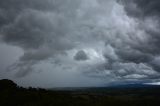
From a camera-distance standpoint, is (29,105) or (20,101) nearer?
(29,105)

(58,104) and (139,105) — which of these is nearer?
(139,105)

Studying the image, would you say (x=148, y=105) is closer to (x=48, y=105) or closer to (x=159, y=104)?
(x=159, y=104)

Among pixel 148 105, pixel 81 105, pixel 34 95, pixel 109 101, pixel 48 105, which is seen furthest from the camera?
pixel 34 95

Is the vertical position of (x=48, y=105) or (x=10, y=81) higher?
(x=10, y=81)

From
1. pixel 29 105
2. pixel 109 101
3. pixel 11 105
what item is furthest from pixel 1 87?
pixel 109 101

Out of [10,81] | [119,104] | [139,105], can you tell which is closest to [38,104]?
[119,104]

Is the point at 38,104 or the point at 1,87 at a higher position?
the point at 1,87

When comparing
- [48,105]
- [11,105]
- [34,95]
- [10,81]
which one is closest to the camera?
[48,105]

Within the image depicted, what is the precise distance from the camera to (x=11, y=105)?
39906 mm

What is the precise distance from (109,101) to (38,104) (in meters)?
13.3

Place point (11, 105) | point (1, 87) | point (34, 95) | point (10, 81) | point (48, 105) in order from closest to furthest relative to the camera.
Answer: point (48, 105) < point (11, 105) < point (34, 95) < point (1, 87) < point (10, 81)

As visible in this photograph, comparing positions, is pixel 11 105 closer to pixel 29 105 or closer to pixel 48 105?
pixel 29 105

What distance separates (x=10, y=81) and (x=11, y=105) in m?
37.1

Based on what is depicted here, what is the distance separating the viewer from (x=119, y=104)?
2948 cm
